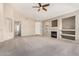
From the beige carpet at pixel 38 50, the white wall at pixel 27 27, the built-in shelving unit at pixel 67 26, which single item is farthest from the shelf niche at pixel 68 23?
the white wall at pixel 27 27

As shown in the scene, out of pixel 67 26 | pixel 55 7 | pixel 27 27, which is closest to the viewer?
pixel 55 7

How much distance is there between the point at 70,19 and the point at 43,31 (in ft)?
17.4

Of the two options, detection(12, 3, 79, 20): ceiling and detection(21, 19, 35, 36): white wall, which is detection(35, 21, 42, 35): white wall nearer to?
detection(21, 19, 35, 36): white wall

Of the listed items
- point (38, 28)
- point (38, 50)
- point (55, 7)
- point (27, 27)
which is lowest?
point (38, 50)

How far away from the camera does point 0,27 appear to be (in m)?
5.08

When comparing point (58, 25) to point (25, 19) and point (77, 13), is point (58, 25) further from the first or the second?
point (25, 19)

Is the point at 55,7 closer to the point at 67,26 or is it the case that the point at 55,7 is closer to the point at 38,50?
the point at 67,26

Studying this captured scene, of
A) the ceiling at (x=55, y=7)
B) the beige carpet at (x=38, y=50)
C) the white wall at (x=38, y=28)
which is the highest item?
the ceiling at (x=55, y=7)

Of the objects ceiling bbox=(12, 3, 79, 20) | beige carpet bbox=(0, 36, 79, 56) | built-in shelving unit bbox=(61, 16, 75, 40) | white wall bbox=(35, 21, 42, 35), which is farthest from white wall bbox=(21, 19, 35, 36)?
beige carpet bbox=(0, 36, 79, 56)

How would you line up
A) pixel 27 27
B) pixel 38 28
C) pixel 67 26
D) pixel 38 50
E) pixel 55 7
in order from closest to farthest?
pixel 38 50 → pixel 55 7 → pixel 67 26 → pixel 27 27 → pixel 38 28

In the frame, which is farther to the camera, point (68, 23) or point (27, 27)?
point (27, 27)

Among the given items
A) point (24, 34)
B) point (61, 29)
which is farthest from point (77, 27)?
point (24, 34)

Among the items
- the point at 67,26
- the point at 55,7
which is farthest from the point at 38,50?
the point at 67,26

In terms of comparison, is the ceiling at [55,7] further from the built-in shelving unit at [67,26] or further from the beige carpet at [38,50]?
the beige carpet at [38,50]
